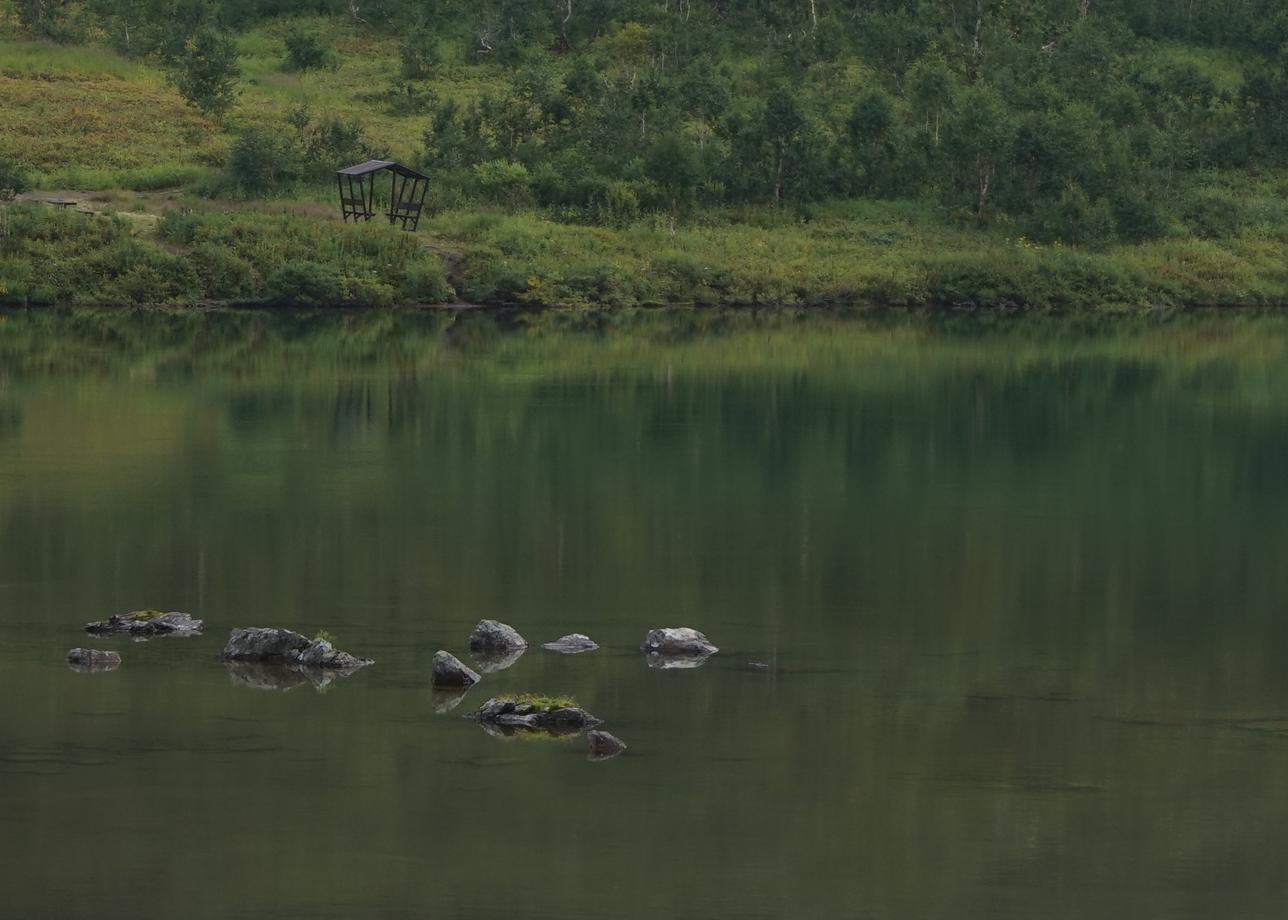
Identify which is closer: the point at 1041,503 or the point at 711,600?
the point at 711,600

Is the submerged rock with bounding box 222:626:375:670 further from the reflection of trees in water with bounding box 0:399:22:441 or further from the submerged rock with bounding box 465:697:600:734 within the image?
the reflection of trees in water with bounding box 0:399:22:441

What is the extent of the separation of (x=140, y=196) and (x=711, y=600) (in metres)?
46.2

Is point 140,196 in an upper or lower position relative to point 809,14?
lower

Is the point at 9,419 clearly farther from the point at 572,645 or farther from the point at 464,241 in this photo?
the point at 464,241

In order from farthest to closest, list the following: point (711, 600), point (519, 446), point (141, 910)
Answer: point (519, 446) < point (711, 600) < point (141, 910)

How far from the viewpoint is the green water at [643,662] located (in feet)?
40.0

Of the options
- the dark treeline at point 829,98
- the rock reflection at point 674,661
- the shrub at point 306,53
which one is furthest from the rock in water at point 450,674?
the shrub at point 306,53

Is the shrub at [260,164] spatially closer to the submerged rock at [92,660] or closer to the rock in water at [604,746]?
the submerged rock at [92,660]

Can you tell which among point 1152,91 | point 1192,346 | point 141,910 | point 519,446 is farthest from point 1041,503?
point 1152,91

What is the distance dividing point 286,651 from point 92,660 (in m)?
1.47

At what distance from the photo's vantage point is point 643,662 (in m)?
17.0

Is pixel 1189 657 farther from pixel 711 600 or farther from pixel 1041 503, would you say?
pixel 1041 503

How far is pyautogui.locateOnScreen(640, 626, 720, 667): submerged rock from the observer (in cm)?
1722

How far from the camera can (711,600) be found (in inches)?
769
